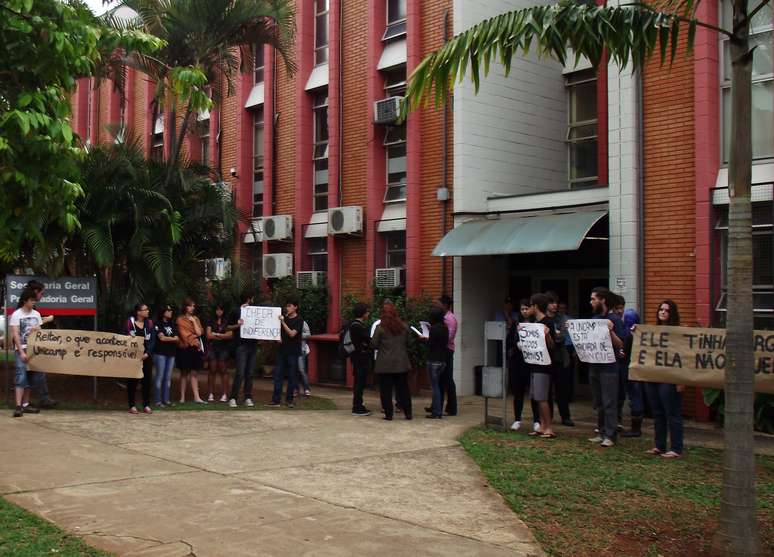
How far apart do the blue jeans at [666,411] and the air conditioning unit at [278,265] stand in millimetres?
11938

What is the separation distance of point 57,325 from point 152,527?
10.5 metres

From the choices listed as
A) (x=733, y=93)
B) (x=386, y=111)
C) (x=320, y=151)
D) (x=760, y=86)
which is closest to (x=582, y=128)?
(x=386, y=111)

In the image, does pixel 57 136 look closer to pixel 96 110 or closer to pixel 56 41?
pixel 56 41

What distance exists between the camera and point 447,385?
1343 cm

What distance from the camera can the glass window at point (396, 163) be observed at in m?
18.3

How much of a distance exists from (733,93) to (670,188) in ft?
24.1

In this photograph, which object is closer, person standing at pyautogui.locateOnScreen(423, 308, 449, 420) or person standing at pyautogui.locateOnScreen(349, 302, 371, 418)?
person standing at pyautogui.locateOnScreen(423, 308, 449, 420)

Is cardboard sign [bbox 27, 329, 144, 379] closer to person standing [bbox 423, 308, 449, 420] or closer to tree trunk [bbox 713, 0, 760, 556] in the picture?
person standing [bbox 423, 308, 449, 420]

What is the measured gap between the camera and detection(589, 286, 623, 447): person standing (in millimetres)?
10594

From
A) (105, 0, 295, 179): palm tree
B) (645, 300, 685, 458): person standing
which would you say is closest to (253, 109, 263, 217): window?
(105, 0, 295, 179): palm tree

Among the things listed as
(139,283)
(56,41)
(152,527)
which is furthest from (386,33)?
(152,527)

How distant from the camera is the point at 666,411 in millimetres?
9867

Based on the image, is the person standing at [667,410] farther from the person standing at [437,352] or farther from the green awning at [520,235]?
the person standing at [437,352]

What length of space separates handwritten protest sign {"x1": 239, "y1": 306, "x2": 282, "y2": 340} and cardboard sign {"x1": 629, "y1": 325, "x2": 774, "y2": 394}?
6516 millimetres
